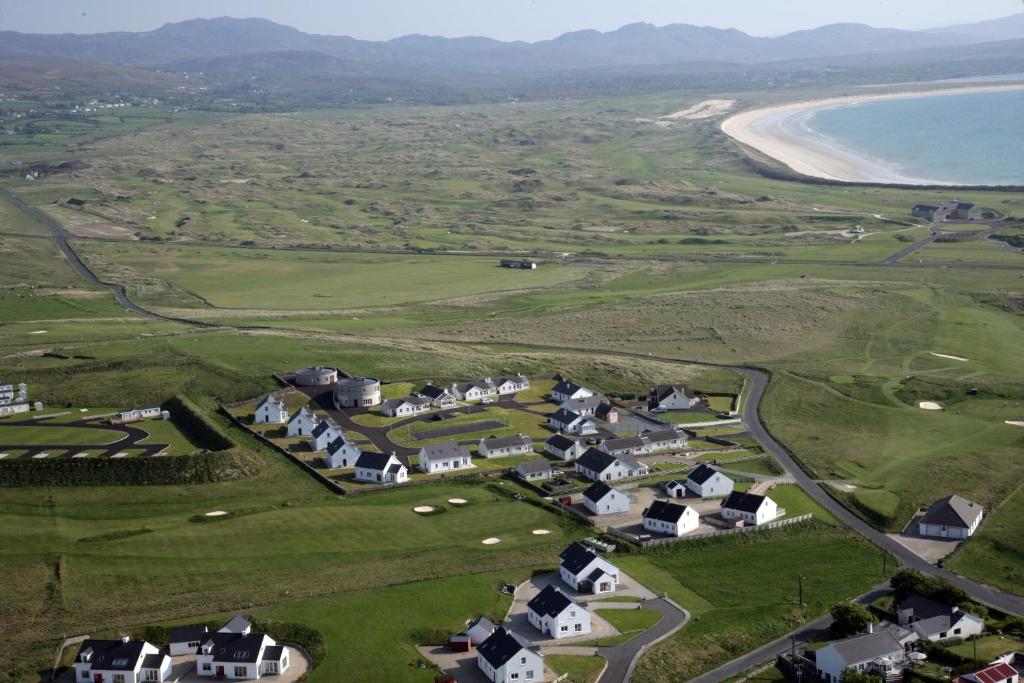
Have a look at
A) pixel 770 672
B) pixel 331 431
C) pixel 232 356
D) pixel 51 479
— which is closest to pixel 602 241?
pixel 232 356

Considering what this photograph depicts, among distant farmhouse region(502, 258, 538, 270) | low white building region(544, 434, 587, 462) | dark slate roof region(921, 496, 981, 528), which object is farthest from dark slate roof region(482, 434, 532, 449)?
distant farmhouse region(502, 258, 538, 270)

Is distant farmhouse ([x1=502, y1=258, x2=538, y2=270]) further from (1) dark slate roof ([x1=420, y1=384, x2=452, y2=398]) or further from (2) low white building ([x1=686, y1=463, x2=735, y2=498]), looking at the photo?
(2) low white building ([x1=686, y1=463, x2=735, y2=498])

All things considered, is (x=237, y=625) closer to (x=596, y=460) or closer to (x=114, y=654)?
(x=114, y=654)

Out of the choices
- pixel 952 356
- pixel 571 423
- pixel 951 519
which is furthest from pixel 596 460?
pixel 952 356

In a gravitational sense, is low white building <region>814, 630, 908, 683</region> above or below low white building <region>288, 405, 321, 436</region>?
above

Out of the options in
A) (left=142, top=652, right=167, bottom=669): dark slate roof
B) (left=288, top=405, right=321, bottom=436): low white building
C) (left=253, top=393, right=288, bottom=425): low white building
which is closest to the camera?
(left=142, top=652, right=167, bottom=669): dark slate roof

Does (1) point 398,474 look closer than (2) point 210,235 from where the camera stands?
Yes

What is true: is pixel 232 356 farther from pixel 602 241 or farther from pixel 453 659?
pixel 602 241
